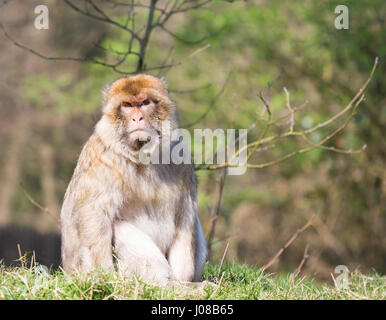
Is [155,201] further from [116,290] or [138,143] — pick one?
[116,290]

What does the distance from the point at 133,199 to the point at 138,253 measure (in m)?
0.40

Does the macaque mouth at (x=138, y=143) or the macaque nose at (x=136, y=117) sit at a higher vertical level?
the macaque nose at (x=136, y=117)

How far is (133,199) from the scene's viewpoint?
13.9 ft

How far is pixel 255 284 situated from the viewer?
4.04 meters

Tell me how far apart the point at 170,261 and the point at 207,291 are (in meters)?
0.83

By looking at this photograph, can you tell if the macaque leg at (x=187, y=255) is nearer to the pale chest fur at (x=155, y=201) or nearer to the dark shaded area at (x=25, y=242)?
the pale chest fur at (x=155, y=201)

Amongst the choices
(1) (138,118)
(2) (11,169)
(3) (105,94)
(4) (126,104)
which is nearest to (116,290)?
(1) (138,118)

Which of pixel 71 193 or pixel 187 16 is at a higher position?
pixel 187 16

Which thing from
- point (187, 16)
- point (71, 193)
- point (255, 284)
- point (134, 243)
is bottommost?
point (255, 284)

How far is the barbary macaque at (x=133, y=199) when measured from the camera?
13.4 feet

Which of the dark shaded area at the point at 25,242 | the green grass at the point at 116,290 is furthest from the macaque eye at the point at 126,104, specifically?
the dark shaded area at the point at 25,242

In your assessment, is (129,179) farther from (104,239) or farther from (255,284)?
(255,284)
